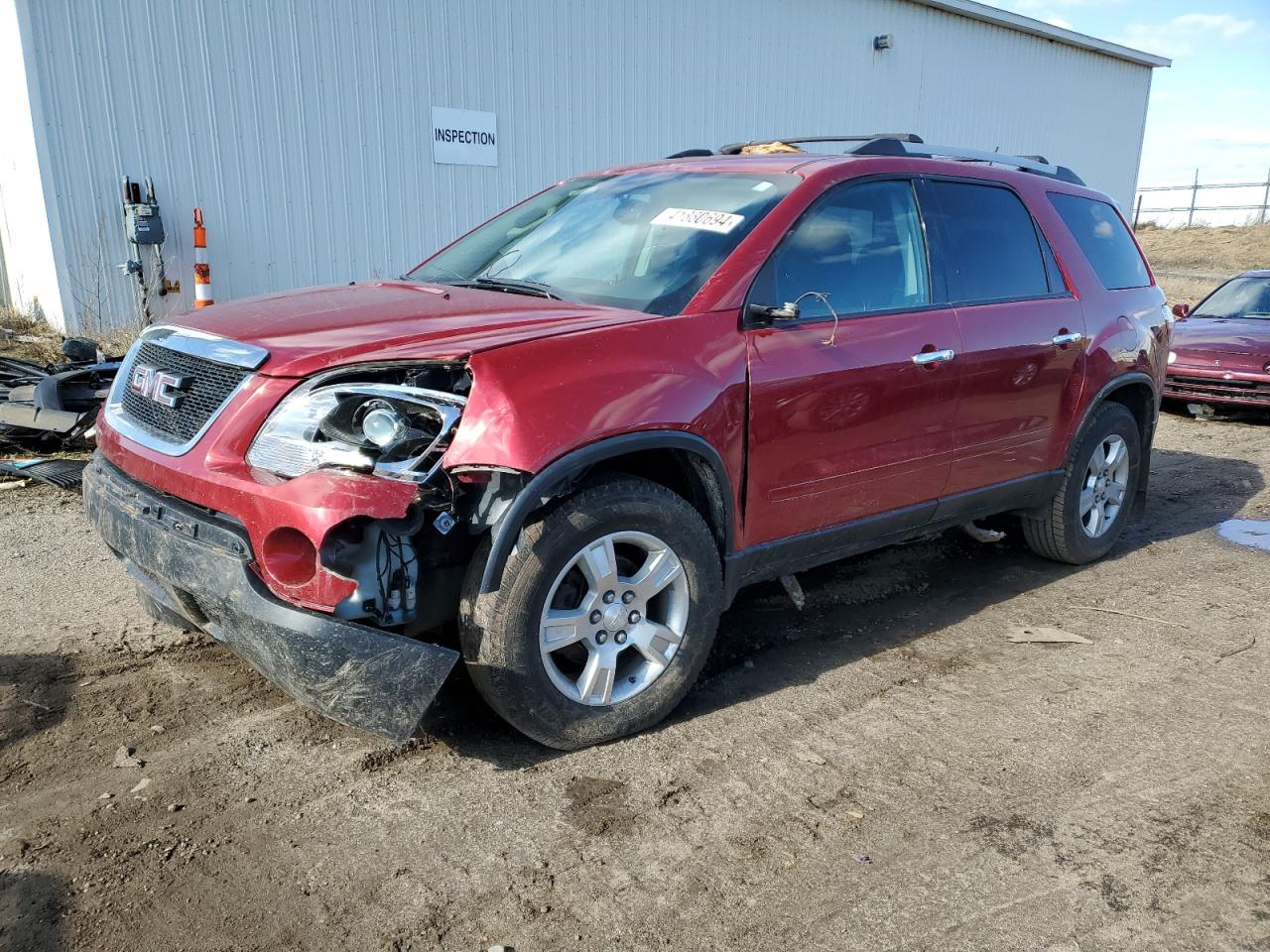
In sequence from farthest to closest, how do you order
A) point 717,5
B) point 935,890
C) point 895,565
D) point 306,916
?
point 717,5 → point 895,565 → point 935,890 → point 306,916

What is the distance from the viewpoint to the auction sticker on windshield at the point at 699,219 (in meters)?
3.59

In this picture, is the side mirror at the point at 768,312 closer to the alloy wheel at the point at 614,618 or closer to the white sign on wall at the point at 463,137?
the alloy wheel at the point at 614,618

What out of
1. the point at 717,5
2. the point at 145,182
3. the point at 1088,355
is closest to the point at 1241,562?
the point at 1088,355

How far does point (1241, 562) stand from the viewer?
5.38m

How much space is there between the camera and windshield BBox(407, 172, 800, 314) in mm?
3498

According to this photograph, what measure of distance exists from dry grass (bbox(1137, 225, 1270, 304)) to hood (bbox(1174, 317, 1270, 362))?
1717 cm

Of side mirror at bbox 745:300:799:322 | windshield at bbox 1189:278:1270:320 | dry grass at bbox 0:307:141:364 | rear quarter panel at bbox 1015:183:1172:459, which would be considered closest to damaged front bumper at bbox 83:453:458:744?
side mirror at bbox 745:300:799:322

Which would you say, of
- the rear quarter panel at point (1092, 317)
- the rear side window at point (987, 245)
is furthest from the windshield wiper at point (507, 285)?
the rear quarter panel at point (1092, 317)

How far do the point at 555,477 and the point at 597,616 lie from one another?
53cm

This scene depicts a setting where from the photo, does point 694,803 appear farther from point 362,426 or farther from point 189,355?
point 189,355

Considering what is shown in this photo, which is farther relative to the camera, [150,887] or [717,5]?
[717,5]

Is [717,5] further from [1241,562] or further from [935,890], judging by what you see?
[935,890]

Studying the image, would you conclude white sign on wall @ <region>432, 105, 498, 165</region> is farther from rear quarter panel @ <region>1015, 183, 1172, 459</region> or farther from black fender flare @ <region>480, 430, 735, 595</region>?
black fender flare @ <region>480, 430, 735, 595</region>

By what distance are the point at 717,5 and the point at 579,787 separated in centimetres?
1353
